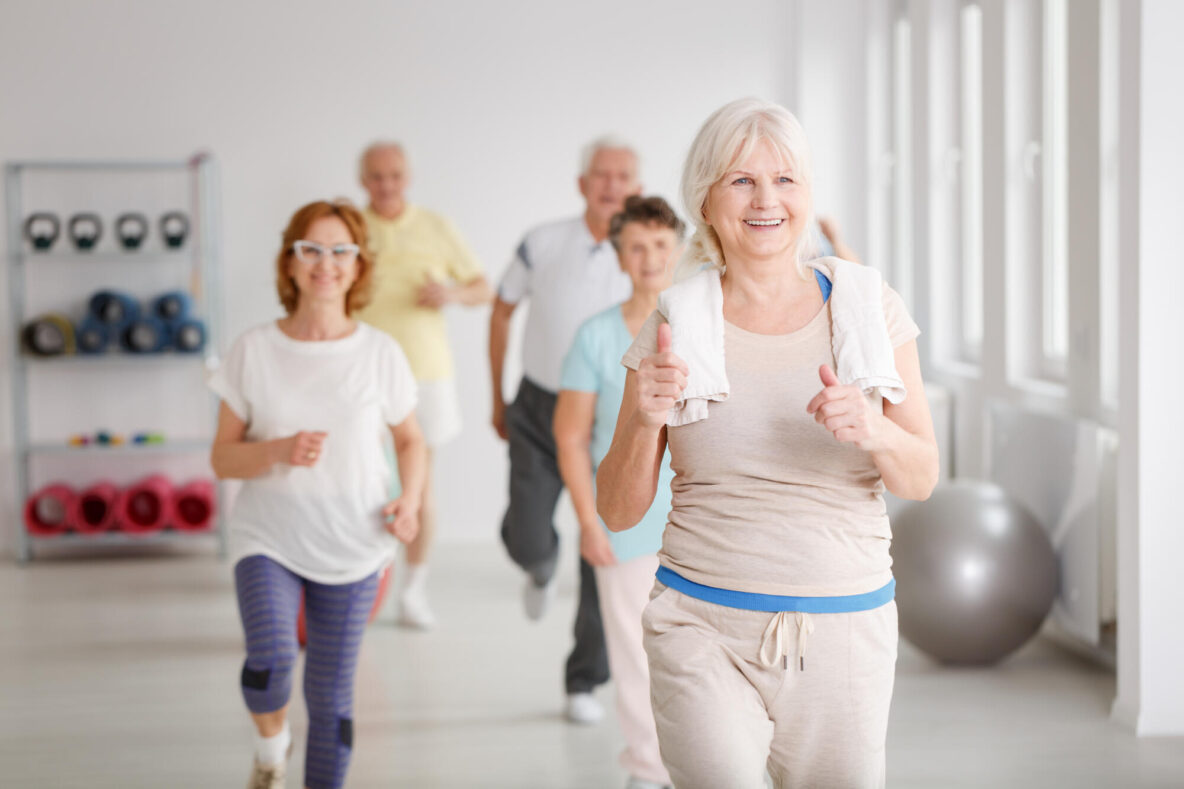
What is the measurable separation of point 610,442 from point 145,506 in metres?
4.08

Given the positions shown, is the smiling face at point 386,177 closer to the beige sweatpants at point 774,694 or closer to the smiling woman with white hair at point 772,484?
the smiling woman with white hair at point 772,484

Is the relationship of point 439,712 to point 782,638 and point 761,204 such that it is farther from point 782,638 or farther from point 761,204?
point 761,204

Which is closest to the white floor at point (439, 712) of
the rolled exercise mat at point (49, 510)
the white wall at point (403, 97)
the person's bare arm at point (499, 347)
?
the person's bare arm at point (499, 347)

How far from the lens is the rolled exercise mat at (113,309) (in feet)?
20.2

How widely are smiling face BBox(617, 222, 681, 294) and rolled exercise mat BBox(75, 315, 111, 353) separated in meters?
3.99

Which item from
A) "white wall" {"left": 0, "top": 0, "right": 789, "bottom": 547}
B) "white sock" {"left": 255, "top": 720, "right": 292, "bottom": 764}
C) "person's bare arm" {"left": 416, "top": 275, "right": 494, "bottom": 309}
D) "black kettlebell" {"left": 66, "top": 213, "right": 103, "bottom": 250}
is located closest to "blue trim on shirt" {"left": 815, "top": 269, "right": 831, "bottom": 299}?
"white sock" {"left": 255, "top": 720, "right": 292, "bottom": 764}

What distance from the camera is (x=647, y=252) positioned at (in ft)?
9.36

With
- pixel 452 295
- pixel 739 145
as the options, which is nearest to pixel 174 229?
pixel 452 295

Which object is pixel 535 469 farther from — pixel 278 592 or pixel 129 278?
pixel 129 278

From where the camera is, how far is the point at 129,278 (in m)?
6.44

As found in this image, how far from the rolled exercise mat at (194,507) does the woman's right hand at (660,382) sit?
493 centimetres

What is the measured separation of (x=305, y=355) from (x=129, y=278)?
4.00 m

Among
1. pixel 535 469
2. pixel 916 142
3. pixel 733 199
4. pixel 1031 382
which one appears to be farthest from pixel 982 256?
pixel 733 199

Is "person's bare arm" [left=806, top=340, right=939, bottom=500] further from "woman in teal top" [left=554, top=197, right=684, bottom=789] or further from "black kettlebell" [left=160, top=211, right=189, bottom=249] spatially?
"black kettlebell" [left=160, top=211, right=189, bottom=249]
